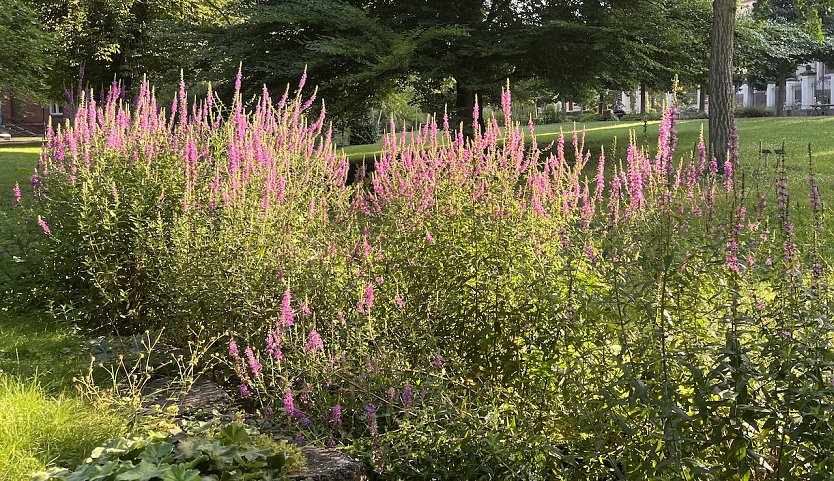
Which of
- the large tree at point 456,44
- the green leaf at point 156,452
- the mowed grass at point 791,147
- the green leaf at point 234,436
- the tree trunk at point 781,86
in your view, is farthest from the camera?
the tree trunk at point 781,86

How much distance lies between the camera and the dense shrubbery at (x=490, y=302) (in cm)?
271

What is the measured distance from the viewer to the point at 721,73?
525 inches

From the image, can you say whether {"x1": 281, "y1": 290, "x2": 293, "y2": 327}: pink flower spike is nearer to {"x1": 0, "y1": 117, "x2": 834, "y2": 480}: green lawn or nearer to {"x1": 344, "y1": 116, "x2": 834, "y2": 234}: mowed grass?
{"x1": 0, "y1": 117, "x2": 834, "y2": 480}: green lawn

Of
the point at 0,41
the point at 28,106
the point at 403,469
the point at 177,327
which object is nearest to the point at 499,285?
the point at 403,469

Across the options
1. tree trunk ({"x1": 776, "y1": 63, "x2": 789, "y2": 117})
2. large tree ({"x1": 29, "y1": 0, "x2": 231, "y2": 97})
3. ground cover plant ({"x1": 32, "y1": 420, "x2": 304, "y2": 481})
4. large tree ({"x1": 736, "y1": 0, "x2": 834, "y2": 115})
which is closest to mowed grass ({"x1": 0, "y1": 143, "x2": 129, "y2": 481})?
ground cover plant ({"x1": 32, "y1": 420, "x2": 304, "y2": 481})

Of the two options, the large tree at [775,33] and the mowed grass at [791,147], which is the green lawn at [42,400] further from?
the large tree at [775,33]

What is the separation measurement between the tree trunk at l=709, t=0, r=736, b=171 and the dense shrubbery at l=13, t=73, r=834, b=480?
9.84m

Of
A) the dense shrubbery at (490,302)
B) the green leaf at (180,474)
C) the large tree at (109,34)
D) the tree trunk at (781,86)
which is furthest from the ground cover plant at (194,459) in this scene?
the tree trunk at (781,86)

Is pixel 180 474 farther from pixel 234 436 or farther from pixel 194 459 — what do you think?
pixel 234 436

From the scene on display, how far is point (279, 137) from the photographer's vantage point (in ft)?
17.3

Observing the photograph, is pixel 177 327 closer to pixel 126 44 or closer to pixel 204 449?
pixel 204 449

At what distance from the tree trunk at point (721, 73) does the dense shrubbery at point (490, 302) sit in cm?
984

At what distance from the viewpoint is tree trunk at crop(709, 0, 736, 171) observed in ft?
42.2

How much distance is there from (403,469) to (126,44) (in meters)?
22.1
